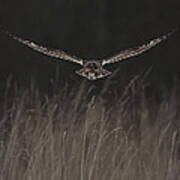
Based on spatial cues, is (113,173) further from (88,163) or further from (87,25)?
(87,25)

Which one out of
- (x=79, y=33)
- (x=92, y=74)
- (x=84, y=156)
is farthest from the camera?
(x=79, y=33)

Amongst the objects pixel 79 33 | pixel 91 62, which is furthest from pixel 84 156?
pixel 79 33

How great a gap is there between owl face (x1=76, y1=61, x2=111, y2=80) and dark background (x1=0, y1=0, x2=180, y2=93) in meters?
2.21

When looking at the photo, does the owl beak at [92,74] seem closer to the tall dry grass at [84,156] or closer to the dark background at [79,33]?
the tall dry grass at [84,156]

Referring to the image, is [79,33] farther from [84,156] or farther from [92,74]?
[92,74]

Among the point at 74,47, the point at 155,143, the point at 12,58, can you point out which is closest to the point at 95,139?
the point at 155,143

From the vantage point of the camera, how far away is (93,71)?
1.85 metres

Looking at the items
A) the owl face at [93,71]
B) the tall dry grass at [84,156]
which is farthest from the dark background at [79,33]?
the owl face at [93,71]

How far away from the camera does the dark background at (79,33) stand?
4172mm

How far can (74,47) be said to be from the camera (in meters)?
4.17

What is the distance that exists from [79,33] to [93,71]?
8.00 ft

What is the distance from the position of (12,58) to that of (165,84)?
3.17ft

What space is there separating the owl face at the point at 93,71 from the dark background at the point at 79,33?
7.26ft

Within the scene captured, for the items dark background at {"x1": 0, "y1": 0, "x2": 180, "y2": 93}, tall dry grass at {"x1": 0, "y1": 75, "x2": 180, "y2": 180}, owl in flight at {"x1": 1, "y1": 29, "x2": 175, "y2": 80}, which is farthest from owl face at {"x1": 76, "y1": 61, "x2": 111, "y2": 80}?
dark background at {"x1": 0, "y1": 0, "x2": 180, "y2": 93}
